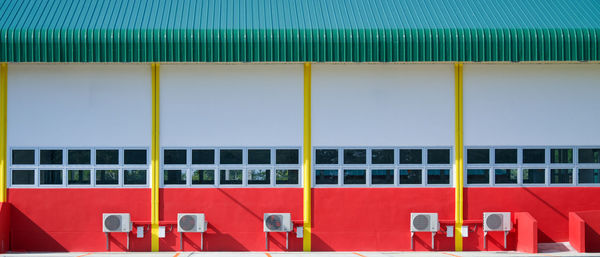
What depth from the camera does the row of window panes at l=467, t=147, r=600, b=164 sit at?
1692 cm

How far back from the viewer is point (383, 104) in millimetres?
16828

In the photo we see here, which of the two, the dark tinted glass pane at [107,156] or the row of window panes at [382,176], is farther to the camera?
the row of window panes at [382,176]

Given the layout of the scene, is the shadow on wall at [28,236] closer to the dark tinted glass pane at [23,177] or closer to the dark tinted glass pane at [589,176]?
the dark tinted glass pane at [23,177]

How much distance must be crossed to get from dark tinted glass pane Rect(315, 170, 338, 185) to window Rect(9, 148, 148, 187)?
4.39 m

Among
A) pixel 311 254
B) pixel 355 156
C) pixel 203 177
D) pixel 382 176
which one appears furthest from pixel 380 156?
pixel 203 177

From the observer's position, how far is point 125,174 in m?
16.7

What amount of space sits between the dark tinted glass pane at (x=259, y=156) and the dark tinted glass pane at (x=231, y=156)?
256mm

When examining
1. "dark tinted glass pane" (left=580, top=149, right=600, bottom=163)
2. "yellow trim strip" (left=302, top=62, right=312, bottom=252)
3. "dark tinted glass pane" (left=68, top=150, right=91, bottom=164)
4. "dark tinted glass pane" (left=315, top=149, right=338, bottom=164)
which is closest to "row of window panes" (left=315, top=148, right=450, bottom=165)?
"dark tinted glass pane" (left=315, top=149, right=338, bottom=164)

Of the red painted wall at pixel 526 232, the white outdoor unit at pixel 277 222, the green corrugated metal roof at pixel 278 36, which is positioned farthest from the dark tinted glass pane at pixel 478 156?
the white outdoor unit at pixel 277 222

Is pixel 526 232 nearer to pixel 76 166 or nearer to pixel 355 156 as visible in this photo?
pixel 355 156

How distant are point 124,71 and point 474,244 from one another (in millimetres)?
10060

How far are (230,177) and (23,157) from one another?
5283mm

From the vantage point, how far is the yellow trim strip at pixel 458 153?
16.8m

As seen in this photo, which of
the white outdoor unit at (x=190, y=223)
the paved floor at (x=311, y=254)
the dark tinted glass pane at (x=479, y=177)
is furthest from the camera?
the dark tinted glass pane at (x=479, y=177)
